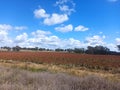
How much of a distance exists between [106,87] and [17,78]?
155 inches

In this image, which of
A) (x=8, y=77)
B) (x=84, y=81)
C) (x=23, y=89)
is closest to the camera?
(x=23, y=89)

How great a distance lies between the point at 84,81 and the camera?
11.0m

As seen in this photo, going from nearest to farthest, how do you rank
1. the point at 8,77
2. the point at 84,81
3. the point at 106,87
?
the point at 106,87, the point at 84,81, the point at 8,77

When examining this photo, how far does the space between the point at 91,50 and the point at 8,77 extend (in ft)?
378

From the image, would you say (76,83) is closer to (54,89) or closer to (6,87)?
(54,89)

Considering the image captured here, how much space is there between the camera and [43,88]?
855 centimetres

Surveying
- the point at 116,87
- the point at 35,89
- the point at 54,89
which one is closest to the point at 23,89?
the point at 35,89

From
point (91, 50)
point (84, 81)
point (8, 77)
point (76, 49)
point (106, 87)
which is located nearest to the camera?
point (106, 87)

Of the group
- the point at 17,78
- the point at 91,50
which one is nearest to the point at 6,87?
the point at 17,78

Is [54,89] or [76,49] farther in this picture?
[76,49]

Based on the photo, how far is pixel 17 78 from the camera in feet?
38.2

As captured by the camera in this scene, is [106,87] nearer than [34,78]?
Yes

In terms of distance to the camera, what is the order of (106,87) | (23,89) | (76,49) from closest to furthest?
(23,89) → (106,87) → (76,49)

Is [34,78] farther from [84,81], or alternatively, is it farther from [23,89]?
[23,89]
